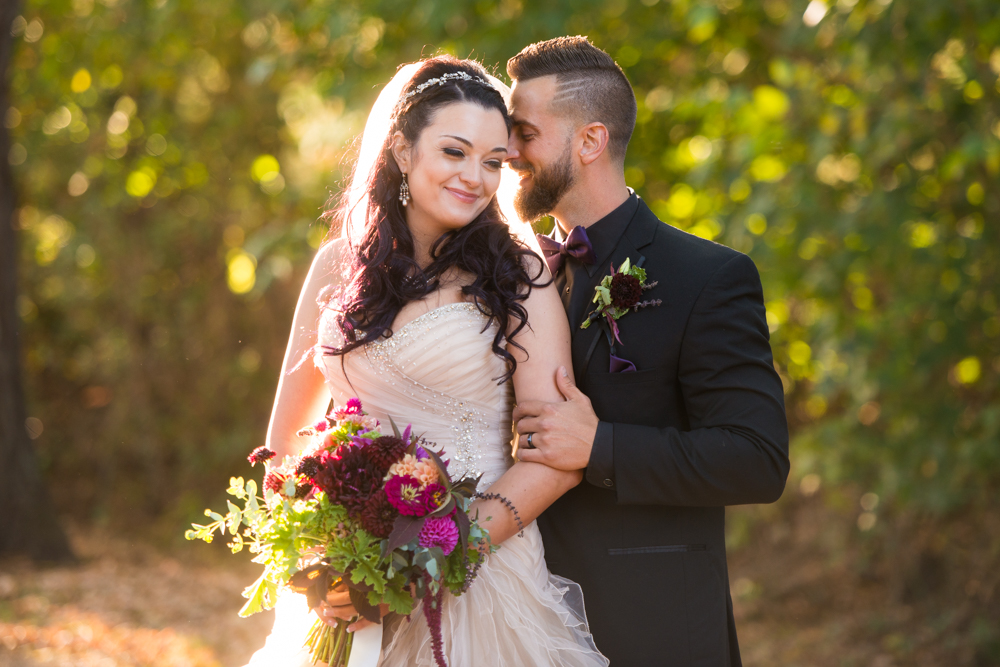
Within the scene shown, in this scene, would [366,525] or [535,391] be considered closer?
[366,525]

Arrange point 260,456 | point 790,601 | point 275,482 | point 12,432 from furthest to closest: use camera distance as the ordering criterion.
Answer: point 790,601 → point 12,432 → point 260,456 → point 275,482

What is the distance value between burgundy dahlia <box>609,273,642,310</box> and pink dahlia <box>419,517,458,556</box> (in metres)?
0.81

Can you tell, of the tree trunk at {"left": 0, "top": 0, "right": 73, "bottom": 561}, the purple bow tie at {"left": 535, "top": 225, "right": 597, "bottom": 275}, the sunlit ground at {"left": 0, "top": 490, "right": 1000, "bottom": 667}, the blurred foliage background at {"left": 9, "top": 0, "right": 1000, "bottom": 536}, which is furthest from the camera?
the tree trunk at {"left": 0, "top": 0, "right": 73, "bottom": 561}

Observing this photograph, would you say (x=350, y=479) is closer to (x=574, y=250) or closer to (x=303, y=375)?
(x=303, y=375)

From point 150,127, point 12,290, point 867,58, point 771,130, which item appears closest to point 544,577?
point 771,130

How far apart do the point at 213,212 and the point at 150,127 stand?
3.65ft

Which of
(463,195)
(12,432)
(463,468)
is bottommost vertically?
(12,432)

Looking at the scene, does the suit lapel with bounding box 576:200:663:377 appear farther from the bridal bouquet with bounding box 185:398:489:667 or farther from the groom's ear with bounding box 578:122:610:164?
the bridal bouquet with bounding box 185:398:489:667

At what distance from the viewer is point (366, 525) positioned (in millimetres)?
2074

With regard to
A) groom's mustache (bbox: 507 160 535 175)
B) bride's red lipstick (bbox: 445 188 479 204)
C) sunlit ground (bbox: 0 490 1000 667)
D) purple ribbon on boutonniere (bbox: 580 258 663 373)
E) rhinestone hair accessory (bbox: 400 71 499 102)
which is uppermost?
rhinestone hair accessory (bbox: 400 71 499 102)

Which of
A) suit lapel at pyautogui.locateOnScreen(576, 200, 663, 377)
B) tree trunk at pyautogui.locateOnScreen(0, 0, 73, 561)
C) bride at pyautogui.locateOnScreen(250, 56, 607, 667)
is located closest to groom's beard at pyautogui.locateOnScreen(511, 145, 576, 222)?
bride at pyautogui.locateOnScreen(250, 56, 607, 667)

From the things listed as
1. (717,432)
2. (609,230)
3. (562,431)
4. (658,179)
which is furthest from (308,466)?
(658,179)

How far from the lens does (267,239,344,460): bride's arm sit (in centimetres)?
286

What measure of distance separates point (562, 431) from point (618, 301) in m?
0.40
